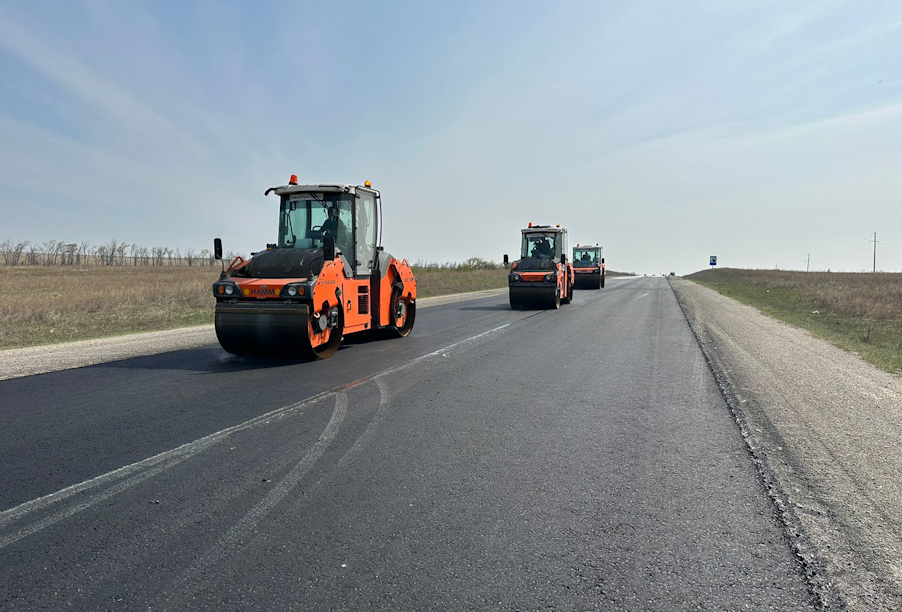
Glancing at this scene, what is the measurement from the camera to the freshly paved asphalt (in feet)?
9.42

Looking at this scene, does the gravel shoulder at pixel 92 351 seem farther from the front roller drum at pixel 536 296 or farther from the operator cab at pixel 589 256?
the operator cab at pixel 589 256

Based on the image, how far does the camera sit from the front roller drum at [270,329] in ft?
29.5

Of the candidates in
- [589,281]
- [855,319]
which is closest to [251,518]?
[855,319]

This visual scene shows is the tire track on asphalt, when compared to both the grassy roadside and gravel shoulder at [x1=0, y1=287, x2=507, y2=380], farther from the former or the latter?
the grassy roadside

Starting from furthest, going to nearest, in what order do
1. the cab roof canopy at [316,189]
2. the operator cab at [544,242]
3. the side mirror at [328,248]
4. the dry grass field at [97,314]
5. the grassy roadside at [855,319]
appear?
the operator cab at [544,242], the dry grass field at [97,314], the grassy roadside at [855,319], the cab roof canopy at [316,189], the side mirror at [328,248]

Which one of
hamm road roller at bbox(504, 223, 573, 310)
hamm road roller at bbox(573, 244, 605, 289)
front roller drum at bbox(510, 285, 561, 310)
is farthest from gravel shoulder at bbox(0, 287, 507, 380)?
hamm road roller at bbox(573, 244, 605, 289)

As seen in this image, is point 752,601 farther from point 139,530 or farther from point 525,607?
point 139,530

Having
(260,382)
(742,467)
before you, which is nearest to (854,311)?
(742,467)

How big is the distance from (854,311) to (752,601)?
20.9 metres

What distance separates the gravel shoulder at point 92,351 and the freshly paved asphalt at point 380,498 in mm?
1251

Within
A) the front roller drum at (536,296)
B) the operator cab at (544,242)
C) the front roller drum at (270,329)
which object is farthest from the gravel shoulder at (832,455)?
the operator cab at (544,242)

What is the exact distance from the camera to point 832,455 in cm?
501

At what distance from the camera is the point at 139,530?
3.44 m

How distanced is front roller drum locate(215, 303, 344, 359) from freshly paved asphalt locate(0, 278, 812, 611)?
4.33 feet
